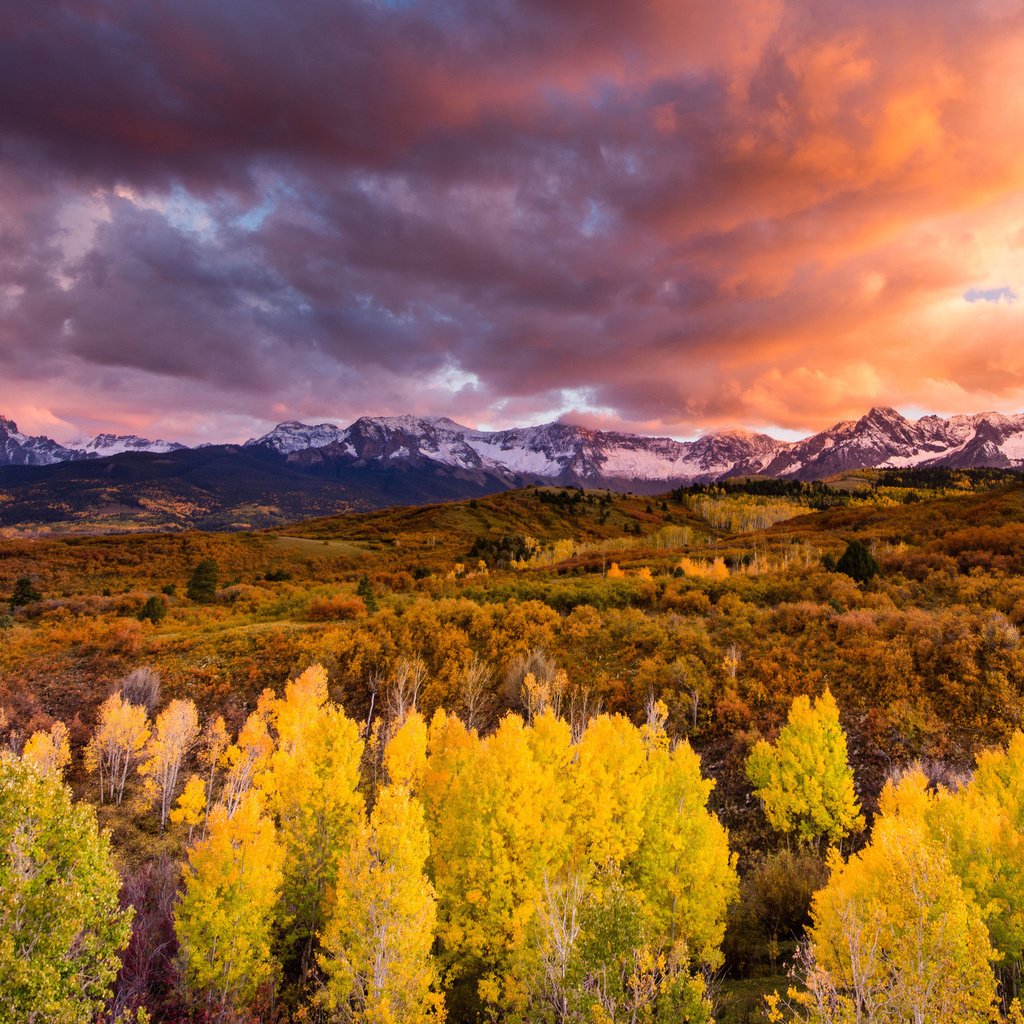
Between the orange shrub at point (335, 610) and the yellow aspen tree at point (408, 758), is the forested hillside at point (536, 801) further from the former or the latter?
the orange shrub at point (335, 610)

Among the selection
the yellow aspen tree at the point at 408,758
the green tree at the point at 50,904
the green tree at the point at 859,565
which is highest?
the green tree at the point at 859,565

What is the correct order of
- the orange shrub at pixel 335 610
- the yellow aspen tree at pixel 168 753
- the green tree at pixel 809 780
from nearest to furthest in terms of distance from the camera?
the green tree at pixel 809 780 < the yellow aspen tree at pixel 168 753 < the orange shrub at pixel 335 610

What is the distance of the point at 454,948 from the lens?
616 inches

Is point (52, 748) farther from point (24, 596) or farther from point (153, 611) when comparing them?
point (24, 596)

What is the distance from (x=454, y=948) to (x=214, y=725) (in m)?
24.5

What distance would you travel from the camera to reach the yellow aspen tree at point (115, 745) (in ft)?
95.0

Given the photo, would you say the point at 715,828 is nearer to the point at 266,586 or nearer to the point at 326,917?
the point at 326,917

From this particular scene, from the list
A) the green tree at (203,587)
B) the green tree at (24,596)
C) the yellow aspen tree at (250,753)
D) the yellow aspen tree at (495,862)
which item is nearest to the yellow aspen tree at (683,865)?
the yellow aspen tree at (495,862)

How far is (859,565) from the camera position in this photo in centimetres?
5031

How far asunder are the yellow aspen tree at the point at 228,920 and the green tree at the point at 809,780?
822 inches

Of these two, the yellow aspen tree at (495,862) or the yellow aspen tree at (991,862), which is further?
the yellow aspen tree at (495,862)

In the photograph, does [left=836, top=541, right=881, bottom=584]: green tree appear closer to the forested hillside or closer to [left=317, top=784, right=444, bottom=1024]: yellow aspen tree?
the forested hillside

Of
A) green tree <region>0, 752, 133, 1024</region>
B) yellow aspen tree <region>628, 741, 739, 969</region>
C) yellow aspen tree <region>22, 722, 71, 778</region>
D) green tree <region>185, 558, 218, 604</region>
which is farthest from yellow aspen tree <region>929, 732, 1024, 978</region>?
green tree <region>185, 558, 218, 604</region>

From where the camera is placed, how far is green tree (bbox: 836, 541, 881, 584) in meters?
49.5
